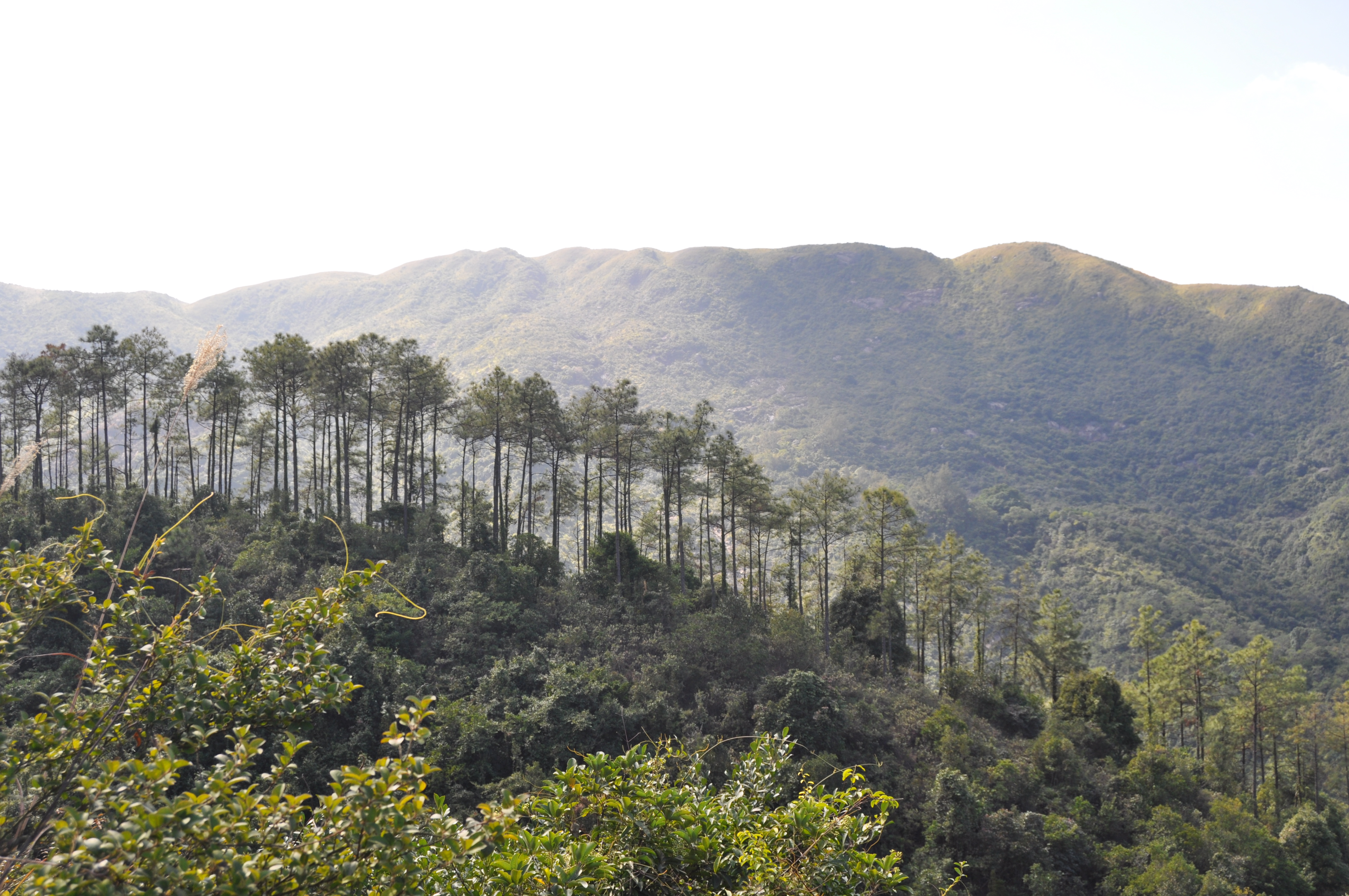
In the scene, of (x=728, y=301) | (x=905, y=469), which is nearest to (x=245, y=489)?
(x=905, y=469)

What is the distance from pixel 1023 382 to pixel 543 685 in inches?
6298

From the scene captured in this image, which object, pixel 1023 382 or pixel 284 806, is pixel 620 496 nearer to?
pixel 284 806

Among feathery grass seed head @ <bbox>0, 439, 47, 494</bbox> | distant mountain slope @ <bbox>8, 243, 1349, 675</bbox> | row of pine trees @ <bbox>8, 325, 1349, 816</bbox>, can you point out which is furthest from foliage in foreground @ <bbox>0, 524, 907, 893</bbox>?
distant mountain slope @ <bbox>8, 243, 1349, 675</bbox>

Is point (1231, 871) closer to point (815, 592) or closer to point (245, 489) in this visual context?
point (815, 592)

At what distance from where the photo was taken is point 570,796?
473 centimetres

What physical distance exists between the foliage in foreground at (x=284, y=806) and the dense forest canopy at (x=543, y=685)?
27mm

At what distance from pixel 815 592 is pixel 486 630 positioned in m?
26.9

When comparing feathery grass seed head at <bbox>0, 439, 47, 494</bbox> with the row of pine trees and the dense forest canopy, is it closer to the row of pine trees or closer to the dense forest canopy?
the dense forest canopy

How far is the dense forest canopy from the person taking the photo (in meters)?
3.24

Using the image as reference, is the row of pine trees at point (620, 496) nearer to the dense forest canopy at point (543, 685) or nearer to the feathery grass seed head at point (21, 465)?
the dense forest canopy at point (543, 685)

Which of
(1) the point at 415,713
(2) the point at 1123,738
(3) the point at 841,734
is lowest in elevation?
(2) the point at 1123,738

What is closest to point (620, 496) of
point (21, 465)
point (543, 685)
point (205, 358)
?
point (543, 685)

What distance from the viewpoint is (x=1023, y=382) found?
497 feet

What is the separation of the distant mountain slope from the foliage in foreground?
8044 cm
